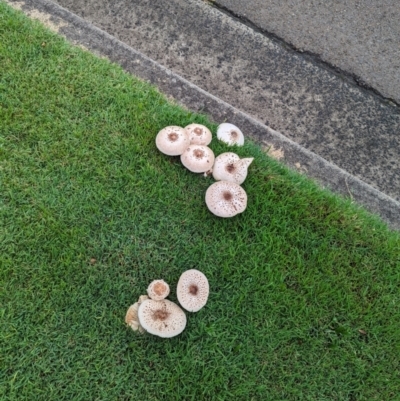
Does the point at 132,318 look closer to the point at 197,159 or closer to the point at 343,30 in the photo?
the point at 197,159

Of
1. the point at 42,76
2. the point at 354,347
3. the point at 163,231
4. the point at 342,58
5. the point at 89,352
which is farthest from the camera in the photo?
the point at 342,58

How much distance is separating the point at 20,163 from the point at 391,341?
8.18 feet

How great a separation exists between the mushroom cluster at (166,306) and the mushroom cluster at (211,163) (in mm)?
461

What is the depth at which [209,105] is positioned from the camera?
10.2 ft

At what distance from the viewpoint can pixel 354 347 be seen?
250 cm

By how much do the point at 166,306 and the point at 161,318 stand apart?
73mm

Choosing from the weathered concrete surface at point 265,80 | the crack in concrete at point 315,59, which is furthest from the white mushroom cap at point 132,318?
the crack in concrete at point 315,59

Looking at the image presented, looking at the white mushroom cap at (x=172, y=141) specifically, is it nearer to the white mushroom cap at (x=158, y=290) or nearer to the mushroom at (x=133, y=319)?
the white mushroom cap at (x=158, y=290)

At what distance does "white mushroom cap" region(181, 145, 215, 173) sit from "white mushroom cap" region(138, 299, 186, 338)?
0.87 m

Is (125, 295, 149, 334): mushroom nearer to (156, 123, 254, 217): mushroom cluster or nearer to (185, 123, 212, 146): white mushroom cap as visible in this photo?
(156, 123, 254, 217): mushroom cluster

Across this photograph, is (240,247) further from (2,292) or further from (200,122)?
(2,292)

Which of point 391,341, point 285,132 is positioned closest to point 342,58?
A: point 285,132

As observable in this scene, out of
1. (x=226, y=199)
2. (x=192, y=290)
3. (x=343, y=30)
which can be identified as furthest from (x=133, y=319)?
(x=343, y=30)

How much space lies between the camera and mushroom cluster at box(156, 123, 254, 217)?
2637mm
